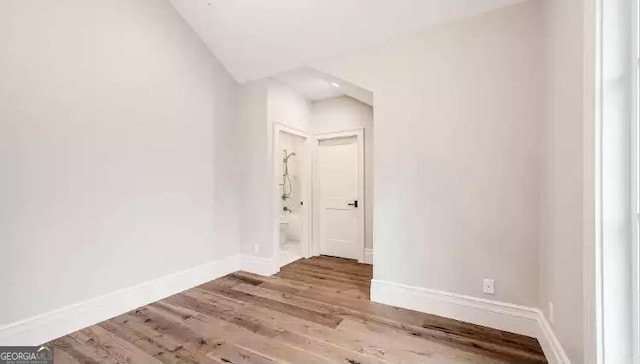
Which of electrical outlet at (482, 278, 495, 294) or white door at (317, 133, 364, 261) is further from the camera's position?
white door at (317, 133, 364, 261)

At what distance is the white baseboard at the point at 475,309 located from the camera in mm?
1996

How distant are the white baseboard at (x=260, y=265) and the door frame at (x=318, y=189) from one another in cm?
108

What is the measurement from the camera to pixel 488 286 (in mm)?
2336

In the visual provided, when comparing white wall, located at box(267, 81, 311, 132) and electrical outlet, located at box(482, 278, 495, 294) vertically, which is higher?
white wall, located at box(267, 81, 311, 132)

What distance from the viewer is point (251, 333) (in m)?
2.24

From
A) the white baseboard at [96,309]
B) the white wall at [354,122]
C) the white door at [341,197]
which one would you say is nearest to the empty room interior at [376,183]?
the white baseboard at [96,309]

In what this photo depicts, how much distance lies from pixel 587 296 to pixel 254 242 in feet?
11.1

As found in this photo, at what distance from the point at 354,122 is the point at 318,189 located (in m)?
1.30

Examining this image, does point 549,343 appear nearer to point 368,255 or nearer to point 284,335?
point 284,335

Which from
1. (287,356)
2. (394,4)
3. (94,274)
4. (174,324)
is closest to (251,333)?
(287,356)

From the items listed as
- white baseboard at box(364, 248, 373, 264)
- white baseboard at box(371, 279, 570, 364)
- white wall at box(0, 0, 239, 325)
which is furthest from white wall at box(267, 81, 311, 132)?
white baseboard at box(371, 279, 570, 364)

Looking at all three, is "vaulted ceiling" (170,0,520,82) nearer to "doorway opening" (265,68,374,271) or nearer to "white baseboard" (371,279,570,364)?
"doorway opening" (265,68,374,271)

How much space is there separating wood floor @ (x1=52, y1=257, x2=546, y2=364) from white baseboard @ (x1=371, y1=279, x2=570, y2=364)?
2.8 inches

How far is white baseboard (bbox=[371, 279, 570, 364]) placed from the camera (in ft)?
6.55
